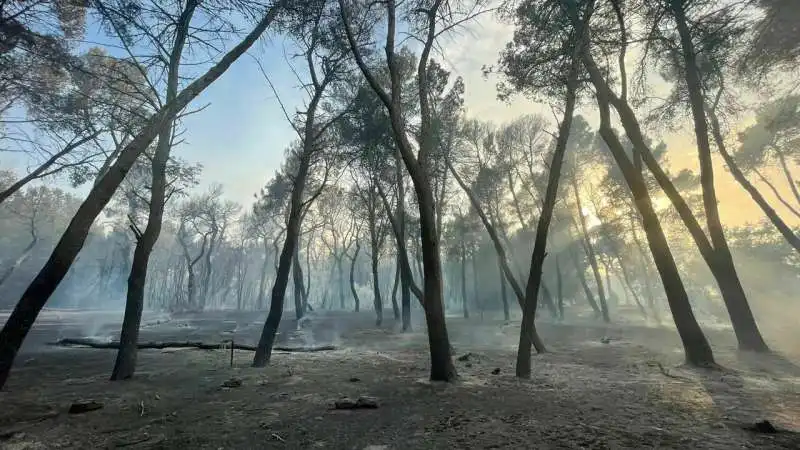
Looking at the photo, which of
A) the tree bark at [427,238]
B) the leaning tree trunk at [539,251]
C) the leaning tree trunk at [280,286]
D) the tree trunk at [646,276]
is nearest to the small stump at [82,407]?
the leaning tree trunk at [280,286]

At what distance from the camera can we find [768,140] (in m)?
20.4

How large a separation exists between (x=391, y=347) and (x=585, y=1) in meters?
15.0

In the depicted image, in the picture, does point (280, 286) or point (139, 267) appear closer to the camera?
point (139, 267)

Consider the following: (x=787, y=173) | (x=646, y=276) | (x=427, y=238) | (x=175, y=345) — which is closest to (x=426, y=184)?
(x=427, y=238)

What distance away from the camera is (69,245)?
5.77 metres

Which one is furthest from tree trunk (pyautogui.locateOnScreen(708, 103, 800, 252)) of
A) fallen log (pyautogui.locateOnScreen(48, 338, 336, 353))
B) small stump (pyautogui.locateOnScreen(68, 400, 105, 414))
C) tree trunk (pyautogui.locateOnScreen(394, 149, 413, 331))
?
small stump (pyautogui.locateOnScreen(68, 400, 105, 414))

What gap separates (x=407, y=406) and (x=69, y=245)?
19.9 ft

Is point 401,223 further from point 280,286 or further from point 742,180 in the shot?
point 742,180

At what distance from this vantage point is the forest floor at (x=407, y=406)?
14.7 feet

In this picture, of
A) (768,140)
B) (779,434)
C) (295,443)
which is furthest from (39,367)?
(768,140)

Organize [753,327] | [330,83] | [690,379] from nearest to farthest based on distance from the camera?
[690,379]
[753,327]
[330,83]

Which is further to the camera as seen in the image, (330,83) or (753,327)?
(330,83)

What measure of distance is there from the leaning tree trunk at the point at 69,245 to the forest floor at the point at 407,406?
126 cm

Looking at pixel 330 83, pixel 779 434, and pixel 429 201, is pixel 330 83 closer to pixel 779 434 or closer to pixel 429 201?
pixel 429 201
